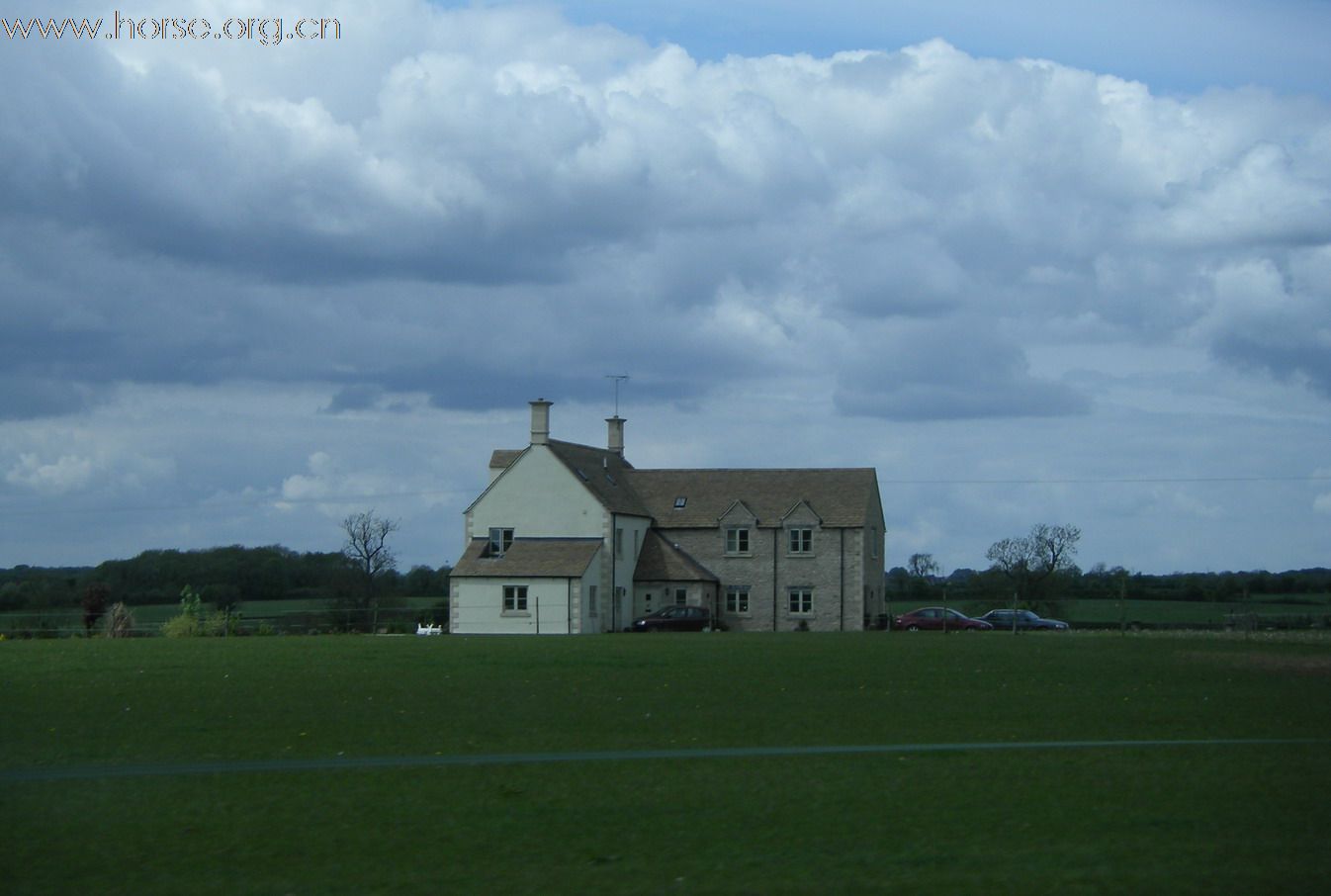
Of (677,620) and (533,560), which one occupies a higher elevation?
(533,560)

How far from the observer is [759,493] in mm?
70250

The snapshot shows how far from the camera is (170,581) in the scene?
99.6m

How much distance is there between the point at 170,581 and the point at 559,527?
150ft

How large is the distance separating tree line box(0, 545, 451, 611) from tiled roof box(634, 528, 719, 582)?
26926mm

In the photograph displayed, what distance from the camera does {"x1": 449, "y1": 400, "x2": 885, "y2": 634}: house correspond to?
2419 inches

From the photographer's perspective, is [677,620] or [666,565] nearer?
[677,620]

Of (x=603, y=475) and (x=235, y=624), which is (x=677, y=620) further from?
(x=235, y=624)

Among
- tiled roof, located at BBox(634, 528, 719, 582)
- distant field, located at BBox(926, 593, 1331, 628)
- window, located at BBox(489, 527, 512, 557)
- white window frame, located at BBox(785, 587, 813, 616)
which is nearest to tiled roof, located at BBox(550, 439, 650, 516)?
tiled roof, located at BBox(634, 528, 719, 582)

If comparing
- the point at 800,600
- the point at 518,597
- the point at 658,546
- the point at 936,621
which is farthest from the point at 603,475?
the point at 936,621

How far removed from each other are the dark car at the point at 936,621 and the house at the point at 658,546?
218 centimetres

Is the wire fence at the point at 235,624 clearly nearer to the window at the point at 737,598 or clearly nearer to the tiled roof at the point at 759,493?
the tiled roof at the point at 759,493

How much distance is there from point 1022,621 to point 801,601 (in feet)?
34.2

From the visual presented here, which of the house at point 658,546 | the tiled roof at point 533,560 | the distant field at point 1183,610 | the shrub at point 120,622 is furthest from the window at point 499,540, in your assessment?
the distant field at point 1183,610

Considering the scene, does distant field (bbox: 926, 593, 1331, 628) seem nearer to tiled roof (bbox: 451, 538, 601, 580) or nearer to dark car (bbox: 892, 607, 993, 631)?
dark car (bbox: 892, 607, 993, 631)
